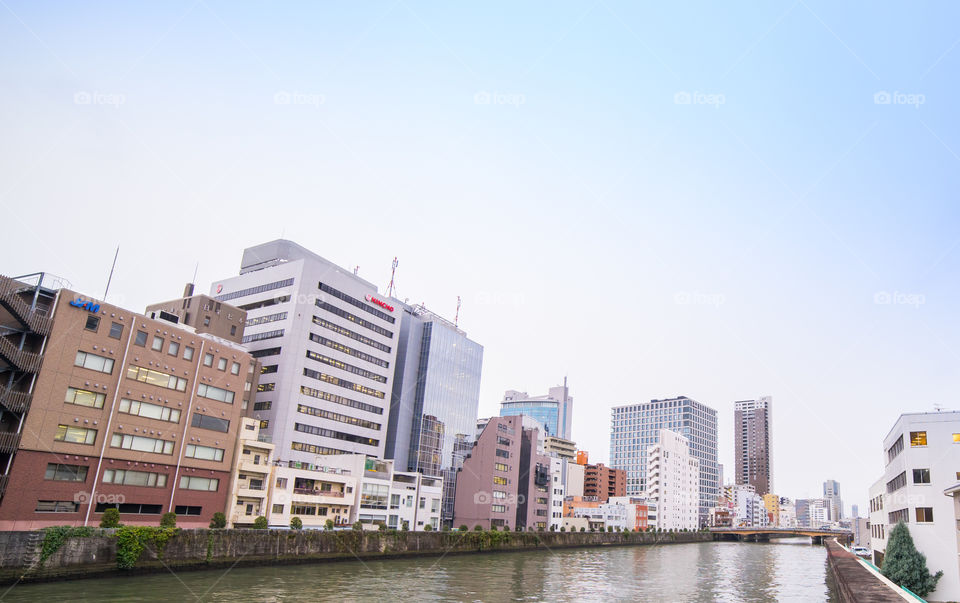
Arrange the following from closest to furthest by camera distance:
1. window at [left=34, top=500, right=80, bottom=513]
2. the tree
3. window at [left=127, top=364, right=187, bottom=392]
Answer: window at [left=34, top=500, right=80, bottom=513]
the tree
window at [left=127, top=364, right=187, bottom=392]

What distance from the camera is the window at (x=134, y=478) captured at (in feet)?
199

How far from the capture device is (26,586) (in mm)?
41531

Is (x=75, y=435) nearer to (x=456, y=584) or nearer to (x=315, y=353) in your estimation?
(x=456, y=584)

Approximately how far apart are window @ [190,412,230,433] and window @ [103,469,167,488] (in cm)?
649

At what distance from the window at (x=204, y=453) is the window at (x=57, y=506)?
12.4m

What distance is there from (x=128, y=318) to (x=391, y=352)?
72731 millimetres

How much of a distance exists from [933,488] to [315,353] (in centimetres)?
9223

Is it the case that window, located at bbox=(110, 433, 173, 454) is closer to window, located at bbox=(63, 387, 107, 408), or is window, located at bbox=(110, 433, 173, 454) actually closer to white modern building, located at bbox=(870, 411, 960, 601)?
window, located at bbox=(63, 387, 107, 408)

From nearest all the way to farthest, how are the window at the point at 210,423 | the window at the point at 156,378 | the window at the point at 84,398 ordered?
1. the window at the point at 84,398
2. the window at the point at 156,378
3. the window at the point at 210,423

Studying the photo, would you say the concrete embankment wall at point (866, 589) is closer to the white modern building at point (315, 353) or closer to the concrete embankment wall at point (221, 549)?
the concrete embankment wall at point (221, 549)

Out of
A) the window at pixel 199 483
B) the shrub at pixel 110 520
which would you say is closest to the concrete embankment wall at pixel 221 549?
the shrub at pixel 110 520

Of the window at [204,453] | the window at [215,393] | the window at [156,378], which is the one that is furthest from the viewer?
the window at [215,393]

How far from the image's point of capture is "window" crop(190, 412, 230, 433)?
229ft

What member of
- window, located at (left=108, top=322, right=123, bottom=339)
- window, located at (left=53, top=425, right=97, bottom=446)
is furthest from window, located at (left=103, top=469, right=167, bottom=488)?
window, located at (left=108, top=322, right=123, bottom=339)
